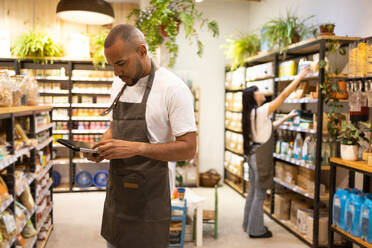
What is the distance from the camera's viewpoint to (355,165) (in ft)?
10.3

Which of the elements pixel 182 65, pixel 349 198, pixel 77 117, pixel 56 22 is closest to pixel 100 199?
pixel 77 117

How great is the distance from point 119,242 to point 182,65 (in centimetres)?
568

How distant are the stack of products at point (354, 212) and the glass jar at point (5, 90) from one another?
10.4 feet

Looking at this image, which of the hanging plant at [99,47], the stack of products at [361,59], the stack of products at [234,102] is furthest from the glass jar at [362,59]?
the hanging plant at [99,47]

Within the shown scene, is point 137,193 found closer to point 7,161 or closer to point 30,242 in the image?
point 7,161

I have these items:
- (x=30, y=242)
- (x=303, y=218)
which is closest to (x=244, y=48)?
(x=303, y=218)

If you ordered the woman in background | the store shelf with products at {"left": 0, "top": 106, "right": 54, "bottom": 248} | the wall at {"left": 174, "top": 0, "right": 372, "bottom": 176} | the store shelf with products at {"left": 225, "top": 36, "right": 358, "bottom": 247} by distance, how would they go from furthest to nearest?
the wall at {"left": 174, "top": 0, "right": 372, "bottom": 176}, the woman in background, the store shelf with products at {"left": 225, "top": 36, "right": 358, "bottom": 247}, the store shelf with products at {"left": 0, "top": 106, "right": 54, "bottom": 248}

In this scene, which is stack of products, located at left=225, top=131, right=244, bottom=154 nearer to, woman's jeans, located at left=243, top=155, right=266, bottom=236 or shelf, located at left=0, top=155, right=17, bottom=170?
woman's jeans, located at left=243, top=155, right=266, bottom=236

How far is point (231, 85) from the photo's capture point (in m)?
6.85

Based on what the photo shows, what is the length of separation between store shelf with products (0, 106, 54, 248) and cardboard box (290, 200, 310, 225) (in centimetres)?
315

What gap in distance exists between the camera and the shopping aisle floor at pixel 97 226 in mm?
4188

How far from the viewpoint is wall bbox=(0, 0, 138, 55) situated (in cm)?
674

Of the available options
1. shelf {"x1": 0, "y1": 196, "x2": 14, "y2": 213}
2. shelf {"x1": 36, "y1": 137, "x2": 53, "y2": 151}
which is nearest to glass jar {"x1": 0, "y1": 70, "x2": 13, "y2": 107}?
shelf {"x1": 36, "y1": 137, "x2": 53, "y2": 151}

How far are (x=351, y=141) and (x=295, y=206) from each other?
156 centimetres
